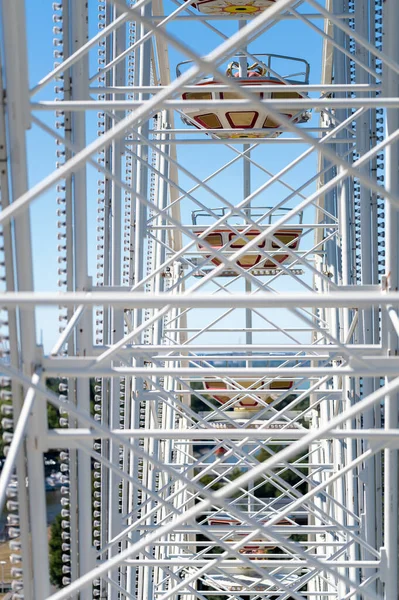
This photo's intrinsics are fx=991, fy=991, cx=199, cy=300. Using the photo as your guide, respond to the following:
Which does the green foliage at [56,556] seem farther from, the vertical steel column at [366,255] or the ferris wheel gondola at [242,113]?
the vertical steel column at [366,255]

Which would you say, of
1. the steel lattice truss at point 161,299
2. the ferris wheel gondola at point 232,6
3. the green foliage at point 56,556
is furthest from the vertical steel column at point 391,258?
the green foliage at point 56,556

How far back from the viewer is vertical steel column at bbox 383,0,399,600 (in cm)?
547

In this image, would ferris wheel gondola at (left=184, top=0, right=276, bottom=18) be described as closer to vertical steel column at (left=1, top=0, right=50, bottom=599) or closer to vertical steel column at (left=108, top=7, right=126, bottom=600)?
vertical steel column at (left=108, top=7, right=126, bottom=600)

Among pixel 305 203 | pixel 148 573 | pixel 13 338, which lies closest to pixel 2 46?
pixel 13 338

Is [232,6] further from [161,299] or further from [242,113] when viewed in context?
[161,299]

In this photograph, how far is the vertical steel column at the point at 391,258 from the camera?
18.0 ft

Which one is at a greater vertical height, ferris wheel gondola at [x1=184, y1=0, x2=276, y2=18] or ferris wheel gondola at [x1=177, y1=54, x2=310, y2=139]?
ferris wheel gondola at [x1=184, y1=0, x2=276, y2=18]

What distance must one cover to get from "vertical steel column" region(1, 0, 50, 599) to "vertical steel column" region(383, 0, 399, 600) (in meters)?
2.02

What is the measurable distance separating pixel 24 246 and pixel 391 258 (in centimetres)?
212

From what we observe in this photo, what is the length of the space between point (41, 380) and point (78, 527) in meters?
1.84

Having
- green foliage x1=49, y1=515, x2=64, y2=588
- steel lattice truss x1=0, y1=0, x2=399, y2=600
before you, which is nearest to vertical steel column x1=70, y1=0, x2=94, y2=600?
steel lattice truss x1=0, y1=0, x2=399, y2=600

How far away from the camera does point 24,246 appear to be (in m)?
4.56

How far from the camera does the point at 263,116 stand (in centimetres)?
804

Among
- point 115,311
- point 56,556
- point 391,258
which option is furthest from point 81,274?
point 56,556
